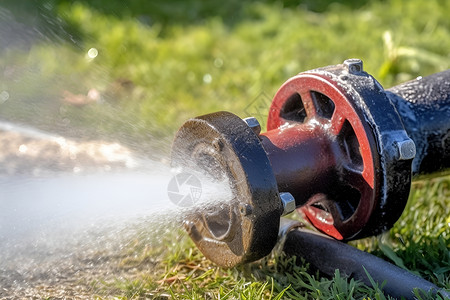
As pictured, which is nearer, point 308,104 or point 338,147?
point 338,147

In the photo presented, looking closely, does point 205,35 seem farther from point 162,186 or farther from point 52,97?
point 162,186

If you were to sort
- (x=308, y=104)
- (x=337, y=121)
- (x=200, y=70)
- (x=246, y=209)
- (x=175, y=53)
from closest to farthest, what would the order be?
(x=246, y=209) < (x=337, y=121) < (x=308, y=104) < (x=200, y=70) < (x=175, y=53)

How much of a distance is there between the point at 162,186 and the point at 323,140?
59 centimetres

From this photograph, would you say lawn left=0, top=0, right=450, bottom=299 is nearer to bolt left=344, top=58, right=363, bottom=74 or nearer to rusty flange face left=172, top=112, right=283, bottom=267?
rusty flange face left=172, top=112, right=283, bottom=267

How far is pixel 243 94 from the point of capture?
3.79 meters

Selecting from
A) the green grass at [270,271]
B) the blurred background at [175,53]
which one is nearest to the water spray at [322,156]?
the green grass at [270,271]

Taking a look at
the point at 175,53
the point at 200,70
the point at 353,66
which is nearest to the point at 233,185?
the point at 353,66

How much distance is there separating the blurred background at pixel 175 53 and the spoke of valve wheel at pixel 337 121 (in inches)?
41.7

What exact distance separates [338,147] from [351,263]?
388 millimetres

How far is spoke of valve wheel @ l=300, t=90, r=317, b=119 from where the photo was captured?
2.16 metres

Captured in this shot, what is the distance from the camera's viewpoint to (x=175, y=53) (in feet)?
14.2

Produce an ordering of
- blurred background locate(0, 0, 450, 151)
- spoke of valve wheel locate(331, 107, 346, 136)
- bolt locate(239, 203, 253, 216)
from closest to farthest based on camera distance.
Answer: bolt locate(239, 203, 253, 216), spoke of valve wheel locate(331, 107, 346, 136), blurred background locate(0, 0, 450, 151)

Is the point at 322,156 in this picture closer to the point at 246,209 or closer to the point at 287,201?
the point at 287,201

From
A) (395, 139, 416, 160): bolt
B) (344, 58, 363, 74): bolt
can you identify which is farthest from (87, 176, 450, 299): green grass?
(344, 58, 363, 74): bolt
